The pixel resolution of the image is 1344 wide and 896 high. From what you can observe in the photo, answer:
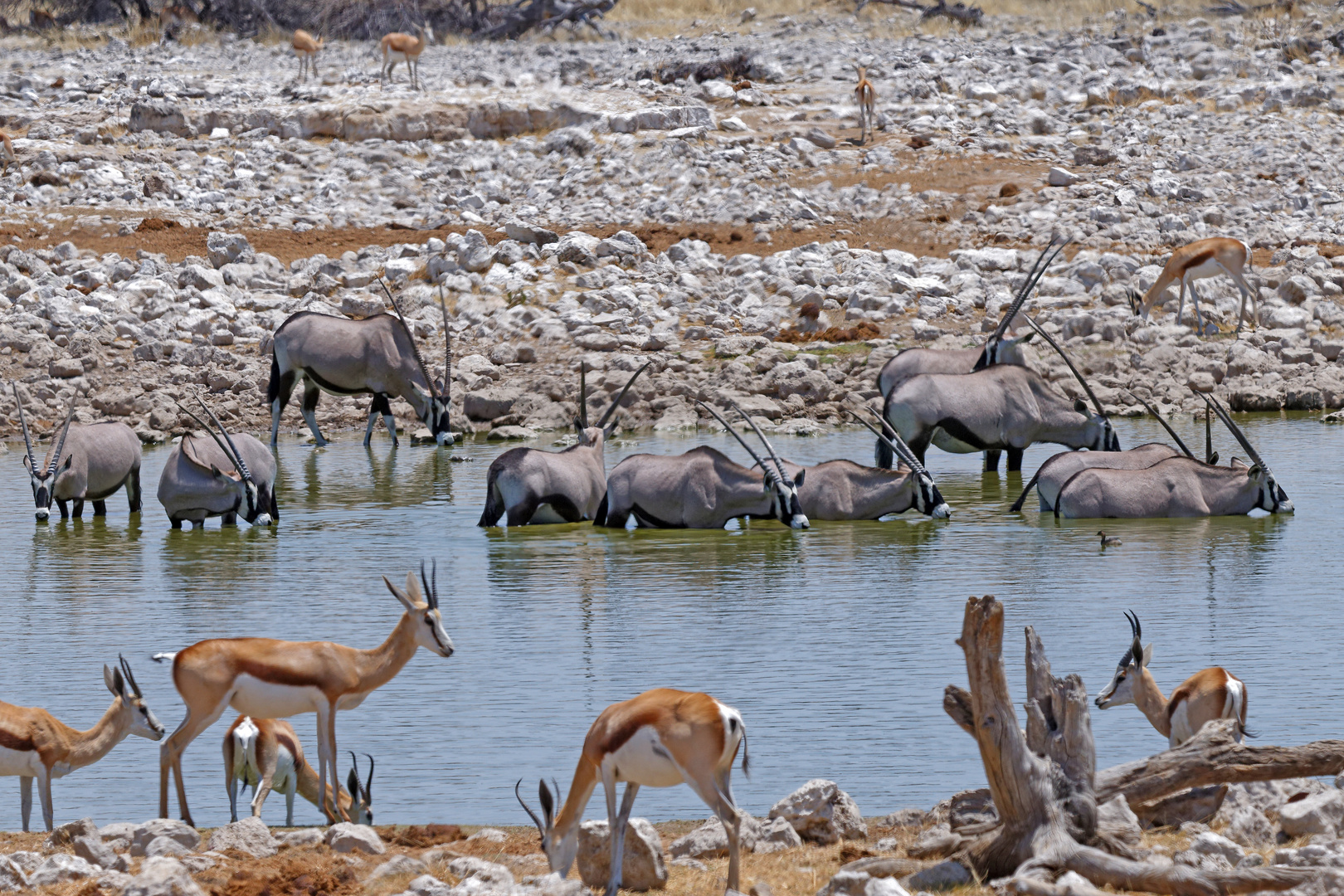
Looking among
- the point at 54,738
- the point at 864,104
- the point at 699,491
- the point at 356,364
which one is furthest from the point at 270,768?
the point at 864,104

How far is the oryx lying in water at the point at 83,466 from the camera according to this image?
15.6 m

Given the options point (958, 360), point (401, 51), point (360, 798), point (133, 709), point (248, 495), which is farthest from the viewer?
point (401, 51)

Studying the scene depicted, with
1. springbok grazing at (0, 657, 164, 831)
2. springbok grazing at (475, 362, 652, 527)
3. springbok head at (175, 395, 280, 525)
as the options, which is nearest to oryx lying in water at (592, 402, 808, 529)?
springbok grazing at (475, 362, 652, 527)

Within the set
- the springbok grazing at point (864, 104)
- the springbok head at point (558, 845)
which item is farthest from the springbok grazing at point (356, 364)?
the springbok head at point (558, 845)

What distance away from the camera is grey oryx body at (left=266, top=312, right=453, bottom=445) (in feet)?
66.6

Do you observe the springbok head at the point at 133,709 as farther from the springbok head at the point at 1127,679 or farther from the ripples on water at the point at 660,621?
the springbok head at the point at 1127,679

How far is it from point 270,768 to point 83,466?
344 inches

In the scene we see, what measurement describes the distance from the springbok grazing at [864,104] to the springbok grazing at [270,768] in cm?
2344

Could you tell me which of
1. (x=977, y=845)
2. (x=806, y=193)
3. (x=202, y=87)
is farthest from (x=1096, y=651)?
(x=202, y=87)

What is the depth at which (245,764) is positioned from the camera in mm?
7773

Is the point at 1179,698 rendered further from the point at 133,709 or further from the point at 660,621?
the point at 660,621

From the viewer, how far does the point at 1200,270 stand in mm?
22641

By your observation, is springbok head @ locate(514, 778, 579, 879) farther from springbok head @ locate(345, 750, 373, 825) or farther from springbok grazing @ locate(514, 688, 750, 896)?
springbok head @ locate(345, 750, 373, 825)

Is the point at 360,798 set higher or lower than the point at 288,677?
lower
